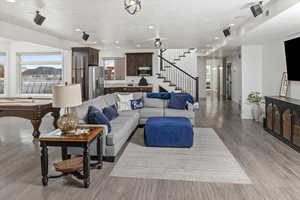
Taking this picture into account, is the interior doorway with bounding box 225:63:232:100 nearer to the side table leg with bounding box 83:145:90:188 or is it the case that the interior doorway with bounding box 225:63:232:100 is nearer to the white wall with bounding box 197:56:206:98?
the white wall with bounding box 197:56:206:98

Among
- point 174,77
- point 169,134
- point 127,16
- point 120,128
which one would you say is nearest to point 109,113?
point 120,128

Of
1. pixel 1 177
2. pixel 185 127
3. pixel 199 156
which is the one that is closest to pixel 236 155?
pixel 199 156

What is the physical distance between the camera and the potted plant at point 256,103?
22.8 feet

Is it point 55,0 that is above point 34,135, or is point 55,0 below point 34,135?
above

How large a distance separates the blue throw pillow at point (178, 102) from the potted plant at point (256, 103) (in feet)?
7.31

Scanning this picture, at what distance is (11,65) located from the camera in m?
10.1

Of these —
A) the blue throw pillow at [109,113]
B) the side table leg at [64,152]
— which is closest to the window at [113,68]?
the blue throw pillow at [109,113]

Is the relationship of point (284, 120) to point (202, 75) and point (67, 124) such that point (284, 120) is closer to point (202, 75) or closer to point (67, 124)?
point (67, 124)

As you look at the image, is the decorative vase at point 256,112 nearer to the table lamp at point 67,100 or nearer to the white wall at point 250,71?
the white wall at point 250,71

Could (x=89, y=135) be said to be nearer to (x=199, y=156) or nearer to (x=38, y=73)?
(x=199, y=156)

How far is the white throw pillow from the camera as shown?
20.3ft

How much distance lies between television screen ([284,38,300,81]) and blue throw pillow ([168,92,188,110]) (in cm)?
261

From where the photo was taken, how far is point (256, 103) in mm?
6977

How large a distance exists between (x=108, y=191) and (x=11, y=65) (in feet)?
31.7
